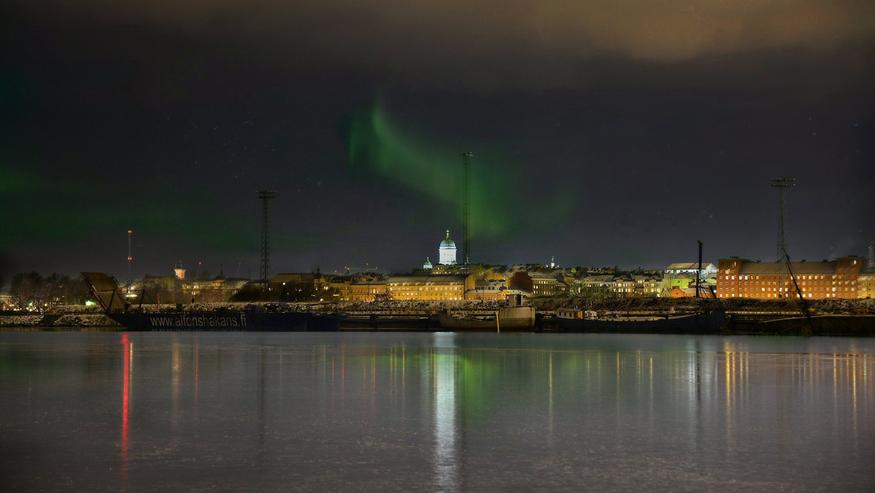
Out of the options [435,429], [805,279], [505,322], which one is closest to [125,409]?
[435,429]

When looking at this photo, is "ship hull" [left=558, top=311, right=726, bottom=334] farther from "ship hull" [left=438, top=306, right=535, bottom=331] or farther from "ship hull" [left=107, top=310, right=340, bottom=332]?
"ship hull" [left=107, top=310, right=340, bottom=332]

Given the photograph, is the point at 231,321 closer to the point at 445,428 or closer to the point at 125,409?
the point at 125,409

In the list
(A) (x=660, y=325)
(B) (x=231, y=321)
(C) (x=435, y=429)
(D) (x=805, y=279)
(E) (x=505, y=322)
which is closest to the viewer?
(C) (x=435, y=429)

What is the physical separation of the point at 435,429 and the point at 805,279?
596 ft

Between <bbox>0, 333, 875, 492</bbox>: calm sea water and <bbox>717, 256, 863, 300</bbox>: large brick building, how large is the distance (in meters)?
159

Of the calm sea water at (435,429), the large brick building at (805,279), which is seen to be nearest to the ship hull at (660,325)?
the calm sea water at (435,429)

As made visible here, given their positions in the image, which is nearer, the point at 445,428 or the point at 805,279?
the point at 445,428

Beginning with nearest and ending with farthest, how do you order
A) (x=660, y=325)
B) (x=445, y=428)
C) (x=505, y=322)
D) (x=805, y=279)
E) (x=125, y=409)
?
1. (x=445, y=428)
2. (x=125, y=409)
3. (x=660, y=325)
4. (x=505, y=322)
5. (x=805, y=279)

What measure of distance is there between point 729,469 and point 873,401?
1147cm

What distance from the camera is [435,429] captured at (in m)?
18.9

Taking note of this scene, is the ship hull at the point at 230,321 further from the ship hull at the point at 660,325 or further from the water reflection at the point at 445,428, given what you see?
the water reflection at the point at 445,428

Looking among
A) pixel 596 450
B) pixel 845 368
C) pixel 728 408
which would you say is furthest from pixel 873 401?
pixel 845 368

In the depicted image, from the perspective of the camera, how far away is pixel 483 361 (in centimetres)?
4088

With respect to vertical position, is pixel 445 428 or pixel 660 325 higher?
pixel 445 428
